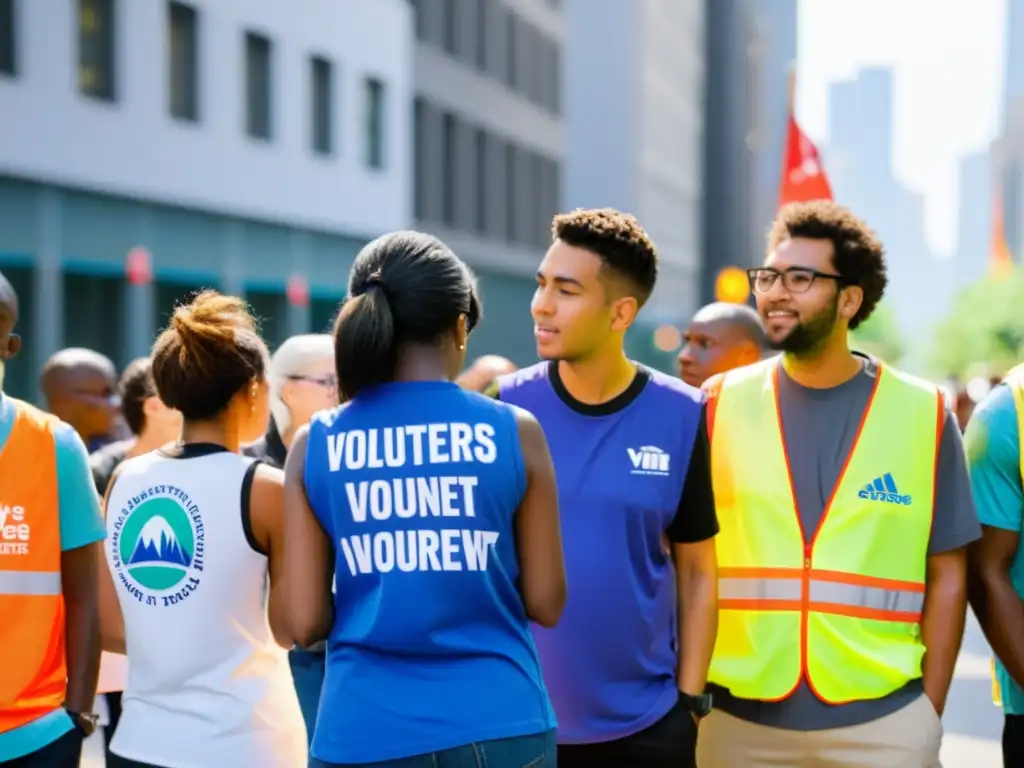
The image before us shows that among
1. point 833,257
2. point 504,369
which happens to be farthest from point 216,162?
point 833,257

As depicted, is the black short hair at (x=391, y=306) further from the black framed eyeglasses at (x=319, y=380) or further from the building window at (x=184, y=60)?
the building window at (x=184, y=60)

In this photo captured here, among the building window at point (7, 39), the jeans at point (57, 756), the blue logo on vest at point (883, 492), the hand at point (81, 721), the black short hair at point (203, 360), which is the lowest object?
the jeans at point (57, 756)

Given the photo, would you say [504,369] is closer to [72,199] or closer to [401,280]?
[401,280]

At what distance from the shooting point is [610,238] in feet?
14.3

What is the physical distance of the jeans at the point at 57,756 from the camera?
3.99 meters

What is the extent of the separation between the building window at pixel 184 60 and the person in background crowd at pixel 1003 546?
898 inches

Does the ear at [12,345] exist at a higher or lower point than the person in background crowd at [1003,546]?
higher

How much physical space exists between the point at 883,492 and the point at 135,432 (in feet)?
11.1

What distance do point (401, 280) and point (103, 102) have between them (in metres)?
21.3

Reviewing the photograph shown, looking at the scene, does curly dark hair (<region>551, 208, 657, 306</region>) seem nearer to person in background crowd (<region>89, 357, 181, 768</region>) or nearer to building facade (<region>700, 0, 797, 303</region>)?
person in background crowd (<region>89, 357, 181, 768</region>)

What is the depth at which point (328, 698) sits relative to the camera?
3510mm

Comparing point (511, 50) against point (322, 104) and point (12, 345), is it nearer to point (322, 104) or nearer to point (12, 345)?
point (322, 104)

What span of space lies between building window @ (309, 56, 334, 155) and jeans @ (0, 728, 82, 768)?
91.0 feet

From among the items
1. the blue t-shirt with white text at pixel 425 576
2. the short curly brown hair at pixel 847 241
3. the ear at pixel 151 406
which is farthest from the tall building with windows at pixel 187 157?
the blue t-shirt with white text at pixel 425 576
